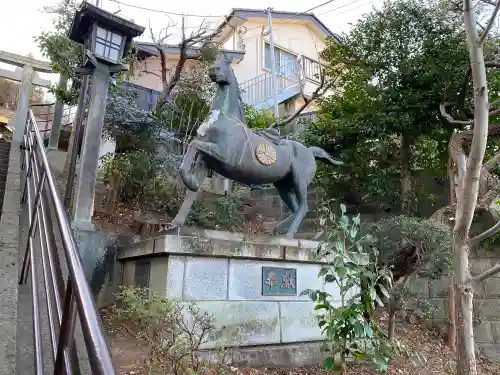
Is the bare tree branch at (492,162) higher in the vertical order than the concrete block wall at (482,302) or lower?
higher

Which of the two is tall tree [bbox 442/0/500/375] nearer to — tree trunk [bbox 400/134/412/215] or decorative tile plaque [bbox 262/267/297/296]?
decorative tile plaque [bbox 262/267/297/296]

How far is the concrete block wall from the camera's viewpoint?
778cm

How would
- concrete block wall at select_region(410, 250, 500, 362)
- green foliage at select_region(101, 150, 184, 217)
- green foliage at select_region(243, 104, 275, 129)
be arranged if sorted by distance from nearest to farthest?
concrete block wall at select_region(410, 250, 500, 362) → green foliage at select_region(101, 150, 184, 217) → green foliage at select_region(243, 104, 275, 129)

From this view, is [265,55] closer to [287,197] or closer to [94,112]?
[287,197]

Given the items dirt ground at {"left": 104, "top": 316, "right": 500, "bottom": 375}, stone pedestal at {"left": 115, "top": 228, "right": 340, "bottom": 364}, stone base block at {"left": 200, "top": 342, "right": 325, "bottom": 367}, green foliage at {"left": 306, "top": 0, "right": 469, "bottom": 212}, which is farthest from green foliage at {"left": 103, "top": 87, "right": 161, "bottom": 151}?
stone base block at {"left": 200, "top": 342, "right": 325, "bottom": 367}

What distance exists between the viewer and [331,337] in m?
3.69

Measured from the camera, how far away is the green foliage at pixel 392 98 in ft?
31.2

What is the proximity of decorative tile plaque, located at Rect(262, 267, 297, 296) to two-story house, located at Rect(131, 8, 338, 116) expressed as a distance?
1187 centimetres

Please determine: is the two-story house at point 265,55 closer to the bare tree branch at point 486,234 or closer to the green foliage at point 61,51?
the green foliage at point 61,51

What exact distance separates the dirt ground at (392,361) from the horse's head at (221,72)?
10.2 feet

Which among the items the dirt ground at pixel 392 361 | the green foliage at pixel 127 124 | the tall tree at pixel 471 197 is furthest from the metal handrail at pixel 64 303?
the green foliage at pixel 127 124

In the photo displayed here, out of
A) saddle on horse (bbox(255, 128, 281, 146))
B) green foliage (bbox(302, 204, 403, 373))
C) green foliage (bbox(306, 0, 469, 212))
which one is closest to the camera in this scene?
green foliage (bbox(302, 204, 403, 373))

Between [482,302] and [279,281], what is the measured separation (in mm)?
5442

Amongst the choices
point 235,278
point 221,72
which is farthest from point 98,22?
point 235,278
